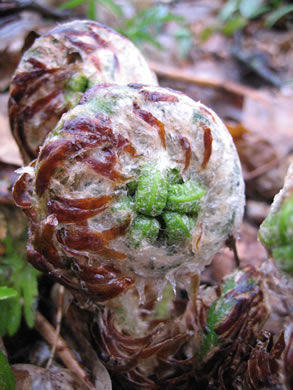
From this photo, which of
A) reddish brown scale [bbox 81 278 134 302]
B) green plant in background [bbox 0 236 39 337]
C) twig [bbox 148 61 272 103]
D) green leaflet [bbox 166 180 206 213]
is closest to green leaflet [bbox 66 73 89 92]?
green leaflet [bbox 166 180 206 213]

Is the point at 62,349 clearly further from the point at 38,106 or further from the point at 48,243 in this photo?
the point at 38,106

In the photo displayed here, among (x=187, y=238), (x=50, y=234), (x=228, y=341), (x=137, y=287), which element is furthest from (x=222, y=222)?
(x=50, y=234)

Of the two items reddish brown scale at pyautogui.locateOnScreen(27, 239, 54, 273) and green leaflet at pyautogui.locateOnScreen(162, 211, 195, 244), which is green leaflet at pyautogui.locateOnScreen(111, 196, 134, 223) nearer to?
green leaflet at pyautogui.locateOnScreen(162, 211, 195, 244)

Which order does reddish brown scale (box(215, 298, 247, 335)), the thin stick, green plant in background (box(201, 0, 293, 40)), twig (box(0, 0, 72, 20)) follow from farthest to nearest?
green plant in background (box(201, 0, 293, 40)) → twig (box(0, 0, 72, 20)) → the thin stick → reddish brown scale (box(215, 298, 247, 335))

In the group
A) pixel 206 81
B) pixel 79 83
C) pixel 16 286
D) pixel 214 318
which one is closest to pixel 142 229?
pixel 214 318

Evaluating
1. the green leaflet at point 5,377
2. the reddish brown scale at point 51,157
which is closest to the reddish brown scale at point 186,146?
the reddish brown scale at point 51,157

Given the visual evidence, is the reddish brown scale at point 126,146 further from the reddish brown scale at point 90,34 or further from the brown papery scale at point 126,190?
the reddish brown scale at point 90,34
